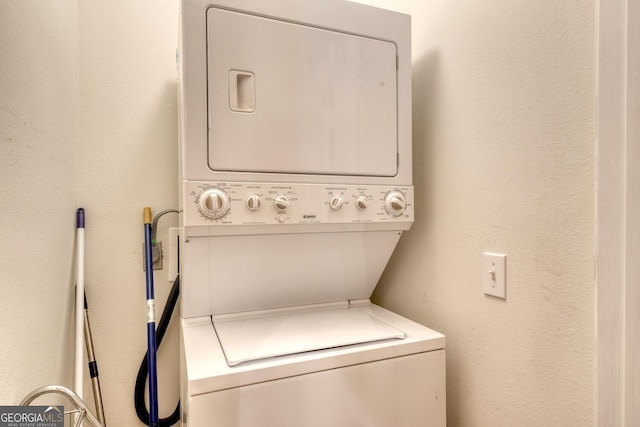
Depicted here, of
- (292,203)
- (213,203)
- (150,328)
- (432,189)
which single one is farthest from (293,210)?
(150,328)

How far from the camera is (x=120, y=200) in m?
1.46

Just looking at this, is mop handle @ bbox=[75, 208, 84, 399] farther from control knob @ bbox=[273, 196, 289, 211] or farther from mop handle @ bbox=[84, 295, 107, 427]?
control knob @ bbox=[273, 196, 289, 211]

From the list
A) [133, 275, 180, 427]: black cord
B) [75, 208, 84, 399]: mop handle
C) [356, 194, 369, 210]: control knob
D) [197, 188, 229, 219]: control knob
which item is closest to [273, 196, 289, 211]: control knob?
[197, 188, 229, 219]: control knob

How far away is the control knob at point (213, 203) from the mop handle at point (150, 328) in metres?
0.56

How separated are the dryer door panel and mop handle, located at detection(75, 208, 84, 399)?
0.75 metres

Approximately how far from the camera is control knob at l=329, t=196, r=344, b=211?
1157 mm

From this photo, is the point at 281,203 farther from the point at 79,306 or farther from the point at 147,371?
the point at 147,371

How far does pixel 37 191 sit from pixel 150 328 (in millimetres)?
637

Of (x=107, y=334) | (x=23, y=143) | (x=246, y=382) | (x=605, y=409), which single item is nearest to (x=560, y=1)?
(x=605, y=409)

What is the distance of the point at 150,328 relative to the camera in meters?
1.34

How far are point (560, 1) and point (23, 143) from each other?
1506 mm

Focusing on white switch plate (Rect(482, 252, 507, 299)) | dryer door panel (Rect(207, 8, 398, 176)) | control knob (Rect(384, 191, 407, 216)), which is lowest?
white switch plate (Rect(482, 252, 507, 299))

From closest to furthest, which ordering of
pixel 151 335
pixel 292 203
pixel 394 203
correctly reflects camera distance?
pixel 292 203 → pixel 394 203 → pixel 151 335

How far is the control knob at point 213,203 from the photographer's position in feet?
3.27
